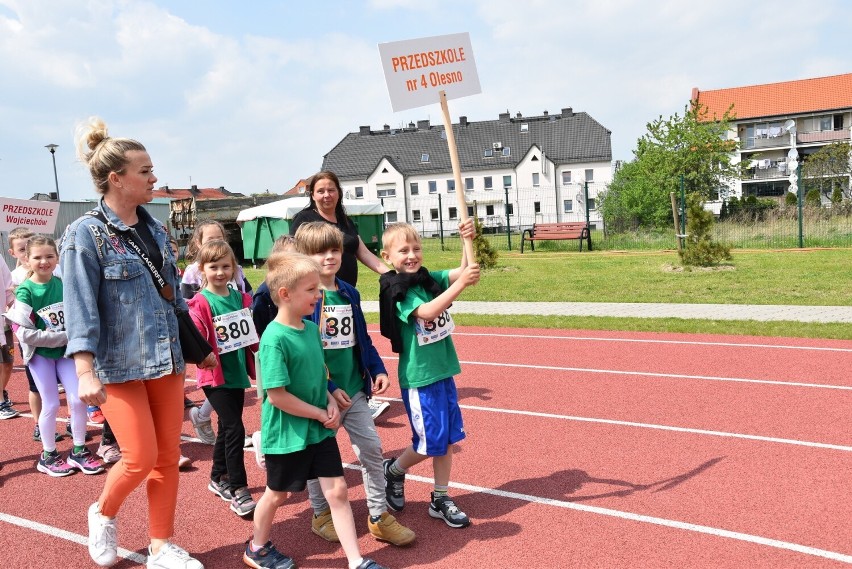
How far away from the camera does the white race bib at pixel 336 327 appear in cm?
400

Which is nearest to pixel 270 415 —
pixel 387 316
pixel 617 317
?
pixel 387 316

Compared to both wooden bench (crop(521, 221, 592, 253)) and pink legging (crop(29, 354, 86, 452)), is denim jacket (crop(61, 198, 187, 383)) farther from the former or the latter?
wooden bench (crop(521, 221, 592, 253))

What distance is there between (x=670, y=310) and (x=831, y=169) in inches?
1343

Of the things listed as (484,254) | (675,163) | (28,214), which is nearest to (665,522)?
(28,214)

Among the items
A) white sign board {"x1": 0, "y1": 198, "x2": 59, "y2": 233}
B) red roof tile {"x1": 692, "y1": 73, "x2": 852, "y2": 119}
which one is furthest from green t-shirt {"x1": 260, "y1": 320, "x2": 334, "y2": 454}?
red roof tile {"x1": 692, "y1": 73, "x2": 852, "y2": 119}

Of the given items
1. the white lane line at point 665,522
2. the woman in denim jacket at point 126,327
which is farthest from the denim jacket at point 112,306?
the white lane line at point 665,522

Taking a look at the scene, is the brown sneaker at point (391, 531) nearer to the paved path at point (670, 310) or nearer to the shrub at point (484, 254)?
the paved path at point (670, 310)

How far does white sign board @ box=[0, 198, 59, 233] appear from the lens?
977 centimetres

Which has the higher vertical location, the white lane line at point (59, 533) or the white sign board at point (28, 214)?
the white sign board at point (28, 214)

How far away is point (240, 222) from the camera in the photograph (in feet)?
88.4

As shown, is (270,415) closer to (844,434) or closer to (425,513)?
(425,513)

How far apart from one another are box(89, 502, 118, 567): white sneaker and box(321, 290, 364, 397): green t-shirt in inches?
53.4

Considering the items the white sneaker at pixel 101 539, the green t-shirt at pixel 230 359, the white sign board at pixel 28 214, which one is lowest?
the white sneaker at pixel 101 539

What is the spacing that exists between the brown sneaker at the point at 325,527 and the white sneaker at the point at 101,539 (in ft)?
3.42
